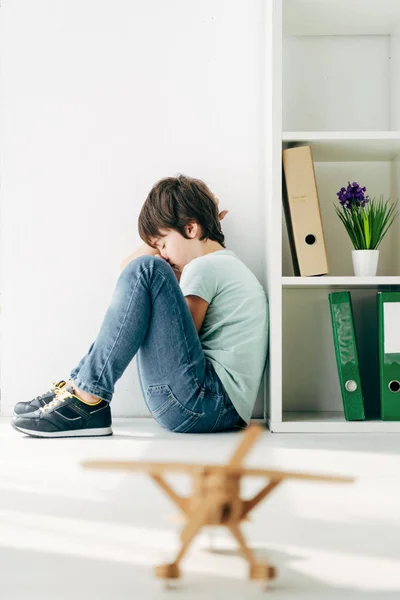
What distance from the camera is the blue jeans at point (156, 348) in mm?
1836

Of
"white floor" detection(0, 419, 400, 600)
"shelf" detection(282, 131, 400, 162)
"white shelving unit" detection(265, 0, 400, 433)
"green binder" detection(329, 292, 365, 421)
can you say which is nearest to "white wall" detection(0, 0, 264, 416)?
"white shelving unit" detection(265, 0, 400, 433)

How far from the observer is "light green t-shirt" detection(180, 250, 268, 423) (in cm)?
194

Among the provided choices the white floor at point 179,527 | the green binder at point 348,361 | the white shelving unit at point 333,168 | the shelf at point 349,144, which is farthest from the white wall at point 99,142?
the white floor at point 179,527

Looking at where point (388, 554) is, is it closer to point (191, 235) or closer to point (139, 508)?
point (139, 508)

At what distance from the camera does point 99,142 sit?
2273mm

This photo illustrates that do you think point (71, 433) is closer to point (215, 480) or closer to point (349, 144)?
point (349, 144)

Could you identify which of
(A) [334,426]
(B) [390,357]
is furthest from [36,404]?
(B) [390,357]

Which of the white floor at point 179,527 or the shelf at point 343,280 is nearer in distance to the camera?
the white floor at point 179,527

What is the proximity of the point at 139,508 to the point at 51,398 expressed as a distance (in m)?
0.87

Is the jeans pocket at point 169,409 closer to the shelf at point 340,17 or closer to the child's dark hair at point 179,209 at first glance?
the child's dark hair at point 179,209

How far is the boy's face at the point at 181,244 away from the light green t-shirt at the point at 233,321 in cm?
9

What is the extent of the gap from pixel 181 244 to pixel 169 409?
482 millimetres

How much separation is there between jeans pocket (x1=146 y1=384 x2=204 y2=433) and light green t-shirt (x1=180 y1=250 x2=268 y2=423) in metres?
0.13

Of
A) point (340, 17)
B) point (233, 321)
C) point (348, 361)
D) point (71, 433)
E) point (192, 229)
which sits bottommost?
point (71, 433)
